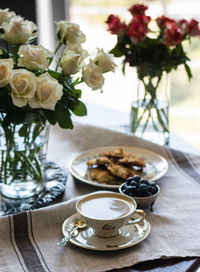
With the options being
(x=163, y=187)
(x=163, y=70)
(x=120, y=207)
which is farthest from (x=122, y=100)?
(x=120, y=207)

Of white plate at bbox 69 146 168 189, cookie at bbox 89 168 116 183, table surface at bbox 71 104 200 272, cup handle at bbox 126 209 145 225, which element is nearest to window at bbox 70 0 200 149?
table surface at bbox 71 104 200 272

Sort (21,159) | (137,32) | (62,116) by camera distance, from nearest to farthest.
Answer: (62,116) → (21,159) → (137,32)

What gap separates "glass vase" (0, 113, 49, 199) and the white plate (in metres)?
0.14

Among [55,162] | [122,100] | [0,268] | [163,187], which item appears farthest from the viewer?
[122,100]

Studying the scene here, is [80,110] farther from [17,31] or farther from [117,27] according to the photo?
[117,27]

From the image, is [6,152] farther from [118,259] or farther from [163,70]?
[163,70]

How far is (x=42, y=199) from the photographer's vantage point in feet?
3.78

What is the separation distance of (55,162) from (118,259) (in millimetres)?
546

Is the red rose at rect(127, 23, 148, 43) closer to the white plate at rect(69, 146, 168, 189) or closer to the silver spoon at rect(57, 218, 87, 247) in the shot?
the white plate at rect(69, 146, 168, 189)

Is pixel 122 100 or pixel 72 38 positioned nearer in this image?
pixel 72 38

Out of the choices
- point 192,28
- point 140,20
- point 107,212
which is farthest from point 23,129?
point 192,28

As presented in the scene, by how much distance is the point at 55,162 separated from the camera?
140cm

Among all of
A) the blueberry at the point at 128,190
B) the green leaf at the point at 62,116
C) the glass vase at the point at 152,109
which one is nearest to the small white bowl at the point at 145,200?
the blueberry at the point at 128,190

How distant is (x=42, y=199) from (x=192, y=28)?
2.28 ft
